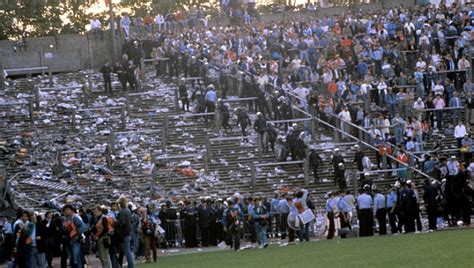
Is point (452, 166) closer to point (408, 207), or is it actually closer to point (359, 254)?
point (408, 207)

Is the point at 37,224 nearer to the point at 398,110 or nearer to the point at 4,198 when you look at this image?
the point at 4,198

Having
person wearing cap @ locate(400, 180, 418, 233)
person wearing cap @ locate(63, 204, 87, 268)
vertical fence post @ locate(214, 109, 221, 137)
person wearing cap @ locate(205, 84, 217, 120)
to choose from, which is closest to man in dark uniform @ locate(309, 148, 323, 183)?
vertical fence post @ locate(214, 109, 221, 137)

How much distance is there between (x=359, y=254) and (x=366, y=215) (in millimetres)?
7907

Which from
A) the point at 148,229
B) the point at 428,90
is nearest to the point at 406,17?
the point at 428,90

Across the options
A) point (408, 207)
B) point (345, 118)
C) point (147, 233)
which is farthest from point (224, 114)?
point (147, 233)

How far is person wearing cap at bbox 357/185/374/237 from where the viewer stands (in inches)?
1480

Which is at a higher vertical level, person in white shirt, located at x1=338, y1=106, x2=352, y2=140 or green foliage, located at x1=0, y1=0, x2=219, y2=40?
green foliage, located at x1=0, y1=0, x2=219, y2=40

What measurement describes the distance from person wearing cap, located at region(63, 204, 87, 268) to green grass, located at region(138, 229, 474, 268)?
2.45 metres

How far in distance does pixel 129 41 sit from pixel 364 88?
12.9m

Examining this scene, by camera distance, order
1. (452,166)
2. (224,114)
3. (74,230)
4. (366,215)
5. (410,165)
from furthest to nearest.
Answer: (224,114)
(410,165)
(452,166)
(366,215)
(74,230)

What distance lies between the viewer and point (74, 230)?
2977cm

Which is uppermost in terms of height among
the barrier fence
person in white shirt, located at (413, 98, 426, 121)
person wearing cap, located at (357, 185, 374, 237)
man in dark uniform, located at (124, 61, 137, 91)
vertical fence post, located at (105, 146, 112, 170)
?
man in dark uniform, located at (124, 61, 137, 91)

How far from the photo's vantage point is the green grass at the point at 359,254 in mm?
26984

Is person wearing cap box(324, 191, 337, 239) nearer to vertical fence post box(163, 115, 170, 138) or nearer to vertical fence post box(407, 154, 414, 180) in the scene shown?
vertical fence post box(407, 154, 414, 180)
